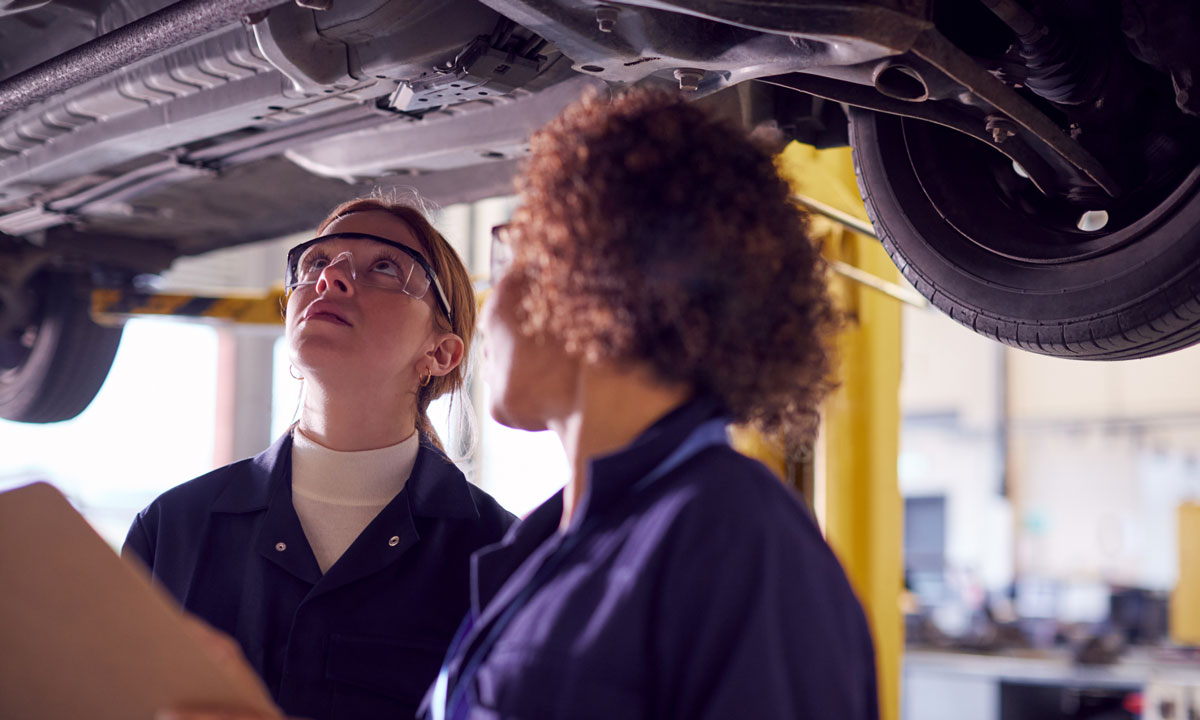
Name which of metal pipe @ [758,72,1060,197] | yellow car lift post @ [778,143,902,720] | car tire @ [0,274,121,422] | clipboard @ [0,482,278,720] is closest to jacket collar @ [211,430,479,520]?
clipboard @ [0,482,278,720]

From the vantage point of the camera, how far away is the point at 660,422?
111 cm

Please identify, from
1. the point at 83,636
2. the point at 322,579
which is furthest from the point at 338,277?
the point at 83,636

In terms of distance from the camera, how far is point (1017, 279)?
207 centimetres

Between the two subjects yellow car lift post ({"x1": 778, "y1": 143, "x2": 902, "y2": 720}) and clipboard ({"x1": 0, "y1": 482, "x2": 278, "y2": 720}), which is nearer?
clipboard ({"x1": 0, "y1": 482, "x2": 278, "y2": 720})

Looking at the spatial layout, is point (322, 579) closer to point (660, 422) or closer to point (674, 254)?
point (660, 422)

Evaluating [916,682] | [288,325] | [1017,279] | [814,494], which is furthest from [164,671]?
[916,682]

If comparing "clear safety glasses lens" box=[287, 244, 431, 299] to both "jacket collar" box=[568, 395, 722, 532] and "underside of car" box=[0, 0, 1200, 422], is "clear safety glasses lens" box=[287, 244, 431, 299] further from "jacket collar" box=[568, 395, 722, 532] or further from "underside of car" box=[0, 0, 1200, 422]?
"jacket collar" box=[568, 395, 722, 532]

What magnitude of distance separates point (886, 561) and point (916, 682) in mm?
3605

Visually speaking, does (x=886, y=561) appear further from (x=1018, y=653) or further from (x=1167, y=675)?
(x=1018, y=653)

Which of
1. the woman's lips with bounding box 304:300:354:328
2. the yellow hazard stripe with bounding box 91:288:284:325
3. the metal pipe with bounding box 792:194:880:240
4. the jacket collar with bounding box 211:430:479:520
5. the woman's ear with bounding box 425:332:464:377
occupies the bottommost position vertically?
the jacket collar with bounding box 211:430:479:520

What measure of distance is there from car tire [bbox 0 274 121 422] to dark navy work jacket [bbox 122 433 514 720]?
258cm

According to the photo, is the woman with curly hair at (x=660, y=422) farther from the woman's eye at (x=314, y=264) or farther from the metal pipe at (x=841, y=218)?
the metal pipe at (x=841, y=218)

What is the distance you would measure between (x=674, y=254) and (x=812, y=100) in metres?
1.63

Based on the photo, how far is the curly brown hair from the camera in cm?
105
